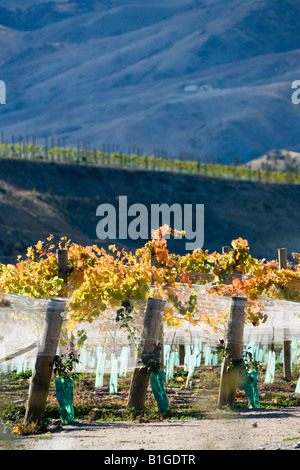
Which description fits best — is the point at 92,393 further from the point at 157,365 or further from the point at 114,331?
the point at 157,365

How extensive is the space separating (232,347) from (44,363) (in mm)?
3061

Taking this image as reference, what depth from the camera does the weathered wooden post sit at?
11648mm

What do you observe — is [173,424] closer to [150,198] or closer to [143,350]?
[143,350]

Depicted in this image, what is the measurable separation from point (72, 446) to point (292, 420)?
379 cm

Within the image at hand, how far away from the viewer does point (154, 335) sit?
42.0 feet

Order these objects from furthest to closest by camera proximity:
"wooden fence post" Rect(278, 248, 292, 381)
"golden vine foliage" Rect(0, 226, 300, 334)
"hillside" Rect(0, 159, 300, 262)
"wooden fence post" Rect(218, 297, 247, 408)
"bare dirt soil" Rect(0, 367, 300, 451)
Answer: "hillside" Rect(0, 159, 300, 262) → "wooden fence post" Rect(278, 248, 292, 381) → "golden vine foliage" Rect(0, 226, 300, 334) → "wooden fence post" Rect(218, 297, 247, 408) → "bare dirt soil" Rect(0, 367, 300, 451)

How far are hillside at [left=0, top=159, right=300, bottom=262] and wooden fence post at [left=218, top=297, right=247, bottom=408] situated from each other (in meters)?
51.8

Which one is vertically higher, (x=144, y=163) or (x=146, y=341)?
(x=144, y=163)

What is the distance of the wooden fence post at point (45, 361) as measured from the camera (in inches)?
459

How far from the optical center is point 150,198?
3095 inches

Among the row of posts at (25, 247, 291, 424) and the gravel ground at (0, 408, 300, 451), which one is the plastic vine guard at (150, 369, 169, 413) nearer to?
the row of posts at (25, 247, 291, 424)

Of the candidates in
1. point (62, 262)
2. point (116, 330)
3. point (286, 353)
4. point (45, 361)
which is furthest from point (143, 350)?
point (286, 353)

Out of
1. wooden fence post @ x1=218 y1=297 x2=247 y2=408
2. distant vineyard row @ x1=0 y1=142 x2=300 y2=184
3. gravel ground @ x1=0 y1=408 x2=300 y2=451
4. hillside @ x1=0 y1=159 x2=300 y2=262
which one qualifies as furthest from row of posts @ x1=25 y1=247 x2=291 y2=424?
distant vineyard row @ x1=0 y1=142 x2=300 y2=184

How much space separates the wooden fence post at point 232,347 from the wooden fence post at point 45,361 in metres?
2.81
